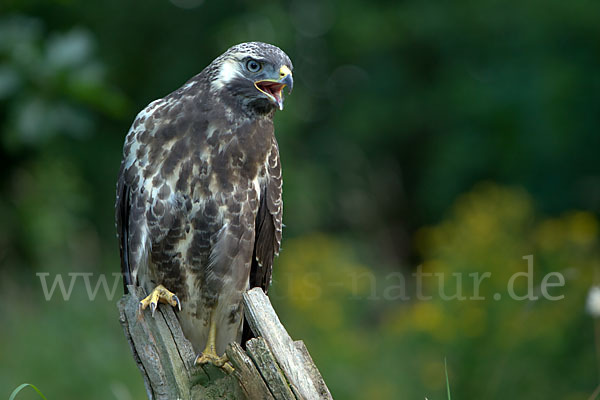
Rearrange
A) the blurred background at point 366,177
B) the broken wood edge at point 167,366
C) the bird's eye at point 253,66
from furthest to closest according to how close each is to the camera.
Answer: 1. the blurred background at point 366,177
2. the bird's eye at point 253,66
3. the broken wood edge at point 167,366

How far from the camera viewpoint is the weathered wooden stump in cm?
246

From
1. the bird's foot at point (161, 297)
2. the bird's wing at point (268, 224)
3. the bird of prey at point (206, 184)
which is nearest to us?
the bird's foot at point (161, 297)

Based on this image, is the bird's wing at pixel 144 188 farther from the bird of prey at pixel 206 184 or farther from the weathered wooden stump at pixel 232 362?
the weathered wooden stump at pixel 232 362

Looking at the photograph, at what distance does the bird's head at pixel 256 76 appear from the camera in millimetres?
3350

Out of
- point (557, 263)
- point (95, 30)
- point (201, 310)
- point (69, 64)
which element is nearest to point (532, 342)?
point (557, 263)

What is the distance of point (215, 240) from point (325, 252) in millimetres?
2882

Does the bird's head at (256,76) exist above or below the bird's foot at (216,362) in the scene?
above

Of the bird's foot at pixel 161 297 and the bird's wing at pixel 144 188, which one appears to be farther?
the bird's wing at pixel 144 188

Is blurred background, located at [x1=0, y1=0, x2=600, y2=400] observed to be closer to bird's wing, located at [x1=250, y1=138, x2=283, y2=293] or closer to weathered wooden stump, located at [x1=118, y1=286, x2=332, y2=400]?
weathered wooden stump, located at [x1=118, y1=286, x2=332, y2=400]

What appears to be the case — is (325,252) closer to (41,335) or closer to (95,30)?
(41,335)

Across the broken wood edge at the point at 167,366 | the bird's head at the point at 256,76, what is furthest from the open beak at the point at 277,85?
the broken wood edge at the point at 167,366

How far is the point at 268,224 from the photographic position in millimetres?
3586

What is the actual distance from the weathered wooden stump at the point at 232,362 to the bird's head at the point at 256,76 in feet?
3.36

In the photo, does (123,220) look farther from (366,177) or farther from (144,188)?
(366,177)
